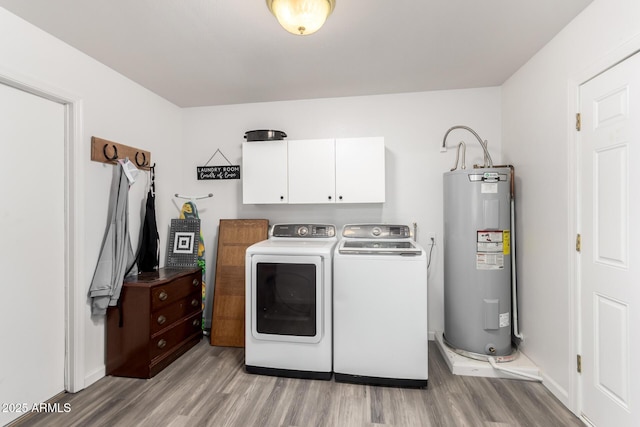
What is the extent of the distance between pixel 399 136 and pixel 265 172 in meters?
1.40

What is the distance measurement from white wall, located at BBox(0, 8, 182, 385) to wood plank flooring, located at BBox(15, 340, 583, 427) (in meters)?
0.36

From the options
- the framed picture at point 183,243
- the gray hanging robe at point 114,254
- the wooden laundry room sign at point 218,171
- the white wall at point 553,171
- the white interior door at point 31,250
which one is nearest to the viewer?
the white wall at point 553,171

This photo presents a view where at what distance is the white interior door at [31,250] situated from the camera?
1.75 meters

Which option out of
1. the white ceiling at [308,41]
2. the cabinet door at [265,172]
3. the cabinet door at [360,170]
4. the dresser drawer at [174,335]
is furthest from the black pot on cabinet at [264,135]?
the dresser drawer at [174,335]

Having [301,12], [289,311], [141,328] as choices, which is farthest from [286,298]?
[301,12]

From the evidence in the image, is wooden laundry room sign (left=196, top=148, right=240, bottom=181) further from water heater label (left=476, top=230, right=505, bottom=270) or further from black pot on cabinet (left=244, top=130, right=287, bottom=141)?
water heater label (left=476, top=230, right=505, bottom=270)

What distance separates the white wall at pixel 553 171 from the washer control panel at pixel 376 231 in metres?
0.95

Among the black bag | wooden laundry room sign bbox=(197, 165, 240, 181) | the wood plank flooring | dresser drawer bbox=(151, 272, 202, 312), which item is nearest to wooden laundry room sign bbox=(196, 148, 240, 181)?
wooden laundry room sign bbox=(197, 165, 240, 181)

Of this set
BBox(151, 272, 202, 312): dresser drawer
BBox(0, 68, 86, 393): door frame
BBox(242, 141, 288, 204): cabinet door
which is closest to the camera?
BBox(0, 68, 86, 393): door frame

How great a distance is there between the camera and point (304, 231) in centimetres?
285

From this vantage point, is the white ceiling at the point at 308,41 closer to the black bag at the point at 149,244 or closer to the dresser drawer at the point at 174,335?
the black bag at the point at 149,244

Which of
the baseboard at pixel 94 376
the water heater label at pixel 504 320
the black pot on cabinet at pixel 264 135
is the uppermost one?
the black pot on cabinet at pixel 264 135

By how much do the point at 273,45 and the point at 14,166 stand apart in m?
1.82

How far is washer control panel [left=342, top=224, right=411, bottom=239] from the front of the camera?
2.70 metres
